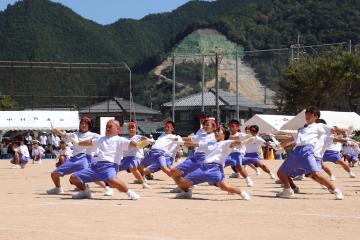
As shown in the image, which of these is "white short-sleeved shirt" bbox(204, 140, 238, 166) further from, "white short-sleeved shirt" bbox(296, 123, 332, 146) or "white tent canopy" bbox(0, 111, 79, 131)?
"white tent canopy" bbox(0, 111, 79, 131)

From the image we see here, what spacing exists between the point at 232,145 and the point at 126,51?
530 feet

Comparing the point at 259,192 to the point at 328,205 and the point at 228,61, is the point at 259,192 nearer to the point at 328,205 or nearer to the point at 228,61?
the point at 328,205

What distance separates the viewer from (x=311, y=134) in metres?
14.5

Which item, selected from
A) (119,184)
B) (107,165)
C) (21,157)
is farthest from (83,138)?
(21,157)

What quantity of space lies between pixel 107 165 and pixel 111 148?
34 centimetres

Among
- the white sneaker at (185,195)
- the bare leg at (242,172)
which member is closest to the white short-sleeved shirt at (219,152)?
the white sneaker at (185,195)

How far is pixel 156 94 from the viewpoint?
120938 millimetres

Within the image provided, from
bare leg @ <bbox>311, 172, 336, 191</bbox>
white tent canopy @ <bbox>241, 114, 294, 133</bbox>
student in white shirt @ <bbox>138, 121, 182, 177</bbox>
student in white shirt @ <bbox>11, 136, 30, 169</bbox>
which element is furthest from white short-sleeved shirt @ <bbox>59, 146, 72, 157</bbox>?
bare leg @ <bbox>311, 172, 336, 191</bbox>

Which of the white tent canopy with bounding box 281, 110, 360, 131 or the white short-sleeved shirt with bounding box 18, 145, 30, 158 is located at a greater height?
the white tent canopy with bounding box 281, 110, 360, 131

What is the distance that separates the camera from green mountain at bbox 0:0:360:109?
130 m

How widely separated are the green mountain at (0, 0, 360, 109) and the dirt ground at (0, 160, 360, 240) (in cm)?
8642

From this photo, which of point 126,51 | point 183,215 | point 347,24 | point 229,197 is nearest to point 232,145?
point 229,197

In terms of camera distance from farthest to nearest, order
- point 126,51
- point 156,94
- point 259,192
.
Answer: point 126,51 < point 156,94 < point 259,192

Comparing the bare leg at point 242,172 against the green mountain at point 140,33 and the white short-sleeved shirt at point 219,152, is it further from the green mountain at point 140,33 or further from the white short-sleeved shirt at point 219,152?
the green mountain at point 140,33
